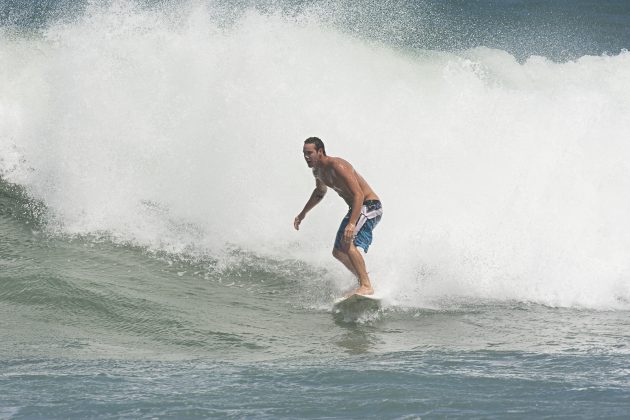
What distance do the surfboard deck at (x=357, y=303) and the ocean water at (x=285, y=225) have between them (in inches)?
4.0

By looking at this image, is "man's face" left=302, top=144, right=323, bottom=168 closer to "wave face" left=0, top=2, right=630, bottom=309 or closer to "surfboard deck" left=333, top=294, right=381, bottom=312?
"surfboard deck" left=333, top=294, right=381, bottom=312

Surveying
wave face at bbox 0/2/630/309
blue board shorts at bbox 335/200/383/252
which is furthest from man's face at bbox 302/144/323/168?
wave face at bbox 0/2/630/309

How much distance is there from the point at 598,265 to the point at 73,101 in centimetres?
688

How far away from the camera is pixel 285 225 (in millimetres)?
9703

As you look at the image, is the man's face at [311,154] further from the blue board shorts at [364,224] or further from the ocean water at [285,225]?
the ocean water at [285,225]

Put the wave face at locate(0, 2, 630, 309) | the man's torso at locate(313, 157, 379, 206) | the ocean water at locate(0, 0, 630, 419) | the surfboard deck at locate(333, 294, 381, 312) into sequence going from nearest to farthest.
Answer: the ocean water at locate(0, 0, 630, 419) → the surfboard deck at locate(333, 294, 381, 312) → the man's torso at locate(313, 157, 379, 206) → the wave face at locate(0, 2, 630, 309)

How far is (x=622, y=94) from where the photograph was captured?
14805 mm

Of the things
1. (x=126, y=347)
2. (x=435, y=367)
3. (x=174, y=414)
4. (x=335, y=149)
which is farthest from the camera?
(x=335, y=149)

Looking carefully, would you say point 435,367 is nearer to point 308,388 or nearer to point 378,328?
point 308,388

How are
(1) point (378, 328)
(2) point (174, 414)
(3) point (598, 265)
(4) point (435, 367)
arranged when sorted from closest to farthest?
(2) point (174, 414) → (4) point (435, 367) → (1) point (378, 328) → (3) point (598, 265)

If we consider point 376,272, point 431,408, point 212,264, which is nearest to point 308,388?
point 431,408

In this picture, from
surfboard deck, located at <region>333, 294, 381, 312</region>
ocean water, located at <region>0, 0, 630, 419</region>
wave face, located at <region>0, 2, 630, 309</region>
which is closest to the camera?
ocean water, located at <region>0, 0, 630, 419</region>

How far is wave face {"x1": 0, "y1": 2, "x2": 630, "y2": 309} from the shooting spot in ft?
29.3

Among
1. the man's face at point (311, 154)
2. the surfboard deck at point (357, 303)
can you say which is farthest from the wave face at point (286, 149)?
the man's face at point (311, 154)
